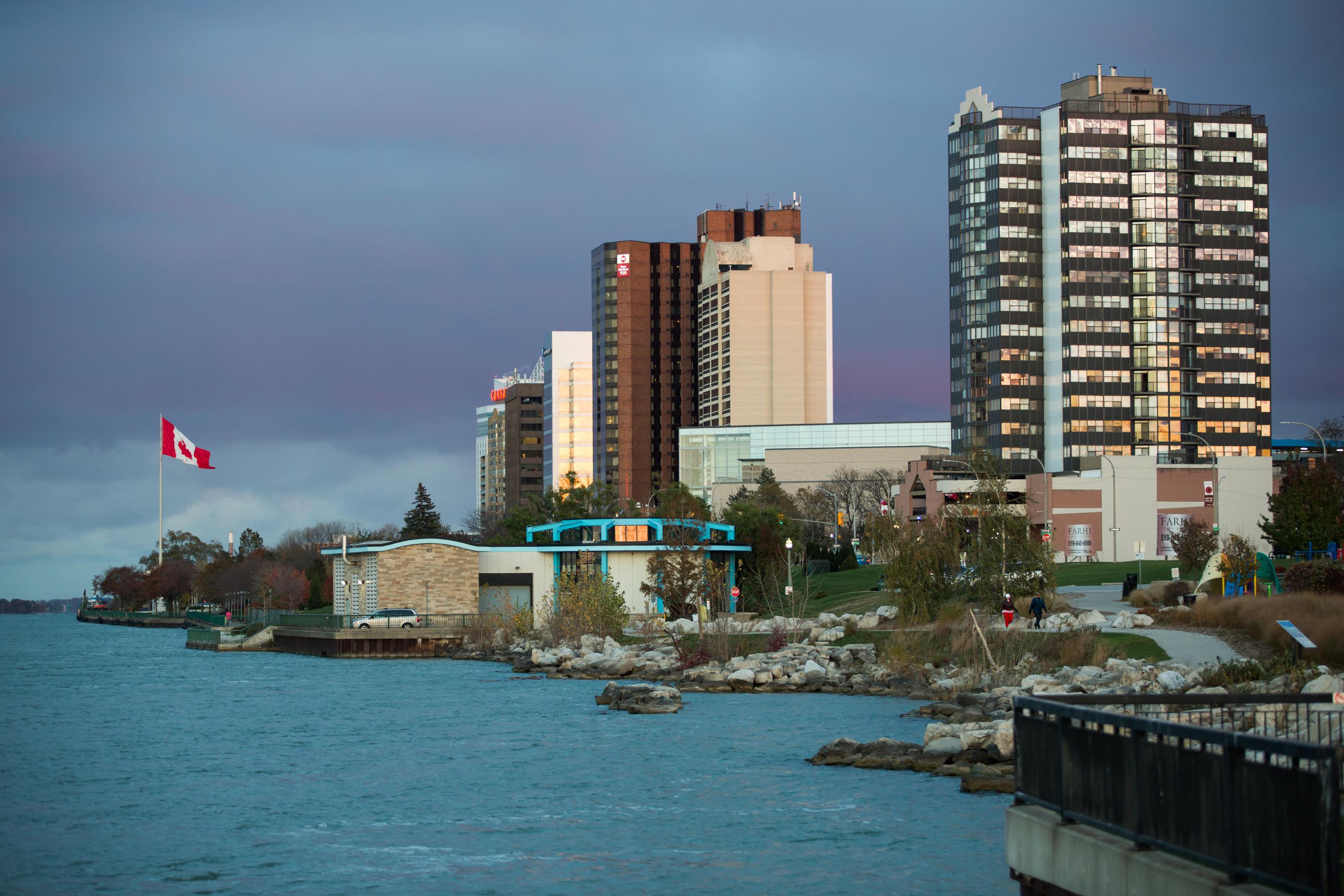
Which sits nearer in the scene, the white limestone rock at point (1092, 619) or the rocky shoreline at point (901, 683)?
the rocky shoreline at point (901, 683)

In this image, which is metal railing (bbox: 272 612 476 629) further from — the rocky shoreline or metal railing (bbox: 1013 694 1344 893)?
metal railing (bbox: 1013 694 1344 893)

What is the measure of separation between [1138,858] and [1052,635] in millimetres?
41128

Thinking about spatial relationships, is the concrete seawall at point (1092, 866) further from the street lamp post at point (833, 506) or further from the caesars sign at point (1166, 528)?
the street lamp post at point (833, 506)

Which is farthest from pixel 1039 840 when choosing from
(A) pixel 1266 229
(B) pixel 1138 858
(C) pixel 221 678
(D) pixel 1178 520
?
(A) pixel 1266 229

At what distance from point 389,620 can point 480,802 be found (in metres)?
61.8

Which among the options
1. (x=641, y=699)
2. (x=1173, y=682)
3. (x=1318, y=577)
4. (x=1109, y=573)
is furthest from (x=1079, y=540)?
(x=1173, y=682)

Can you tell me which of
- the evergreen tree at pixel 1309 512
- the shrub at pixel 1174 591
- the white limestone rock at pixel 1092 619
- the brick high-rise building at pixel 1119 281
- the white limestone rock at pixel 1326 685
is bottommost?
the white limestone rock at pixel 1092 619

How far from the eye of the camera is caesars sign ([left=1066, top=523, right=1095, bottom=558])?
134875 millimetres

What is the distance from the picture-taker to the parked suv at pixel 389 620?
297ft

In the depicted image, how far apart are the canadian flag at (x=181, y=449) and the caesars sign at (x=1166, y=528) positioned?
9283cm

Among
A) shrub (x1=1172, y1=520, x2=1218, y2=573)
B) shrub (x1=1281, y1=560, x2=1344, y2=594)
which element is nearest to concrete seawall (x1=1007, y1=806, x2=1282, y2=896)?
shrub (x1=1281, y1=560, x2=1344, y2=594)

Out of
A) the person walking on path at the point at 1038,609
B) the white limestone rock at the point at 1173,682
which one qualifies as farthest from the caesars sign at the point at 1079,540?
the white limestone rock at the point at 1173,682

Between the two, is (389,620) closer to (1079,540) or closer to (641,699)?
(641,699)

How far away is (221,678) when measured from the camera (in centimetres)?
7488
